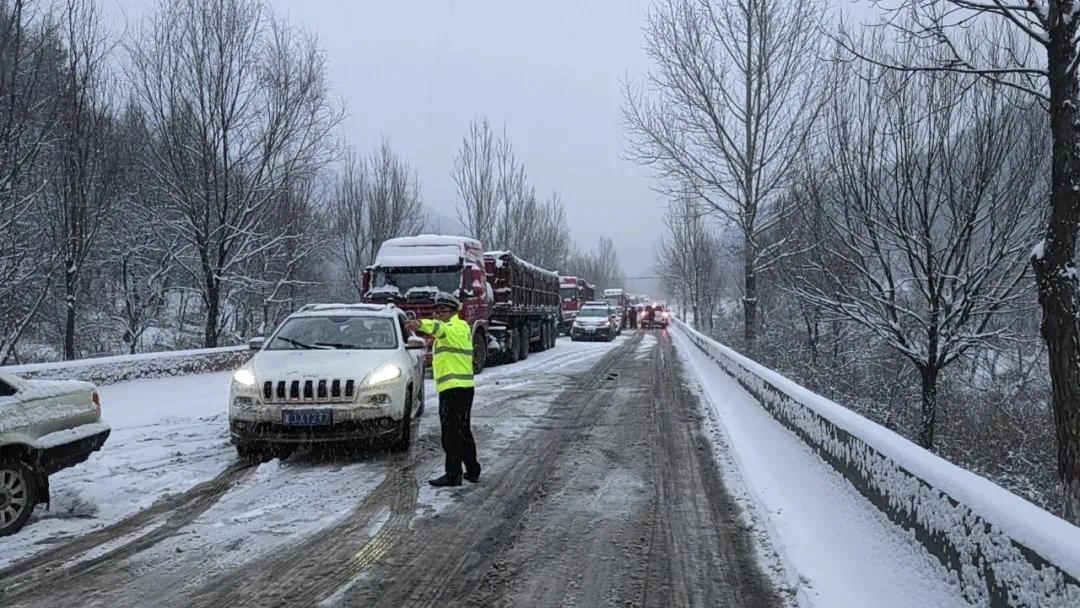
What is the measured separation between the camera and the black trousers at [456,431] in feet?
20.4

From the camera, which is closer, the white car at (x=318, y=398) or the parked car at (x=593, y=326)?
the white car at (x=318, y=398)

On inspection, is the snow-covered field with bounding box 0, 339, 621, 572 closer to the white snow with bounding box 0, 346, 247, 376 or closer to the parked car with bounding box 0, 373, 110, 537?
the parked car with bounding box 0, 373, 110, 537

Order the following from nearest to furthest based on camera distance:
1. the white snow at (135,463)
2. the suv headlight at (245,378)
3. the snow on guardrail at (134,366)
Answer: the white snow at (135,463)
the suv headlight at (245,378)
the snow on guardrail at (134,366)

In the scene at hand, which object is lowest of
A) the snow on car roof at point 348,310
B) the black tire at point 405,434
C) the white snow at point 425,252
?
the black tire at point 405,434

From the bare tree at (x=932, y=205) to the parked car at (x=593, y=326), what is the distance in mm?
19456

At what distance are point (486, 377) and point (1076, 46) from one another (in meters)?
12.3

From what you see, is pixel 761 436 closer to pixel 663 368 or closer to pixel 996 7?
pixel 996 7

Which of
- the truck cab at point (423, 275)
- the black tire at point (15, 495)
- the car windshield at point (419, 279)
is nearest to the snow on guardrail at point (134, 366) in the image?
the truck cab at point (423, 275)

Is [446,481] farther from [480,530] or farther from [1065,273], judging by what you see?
[1065,273]

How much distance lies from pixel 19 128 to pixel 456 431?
1273cm

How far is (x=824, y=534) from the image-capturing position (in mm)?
4836

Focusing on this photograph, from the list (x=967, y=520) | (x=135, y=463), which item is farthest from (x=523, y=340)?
(x=967, y=520)

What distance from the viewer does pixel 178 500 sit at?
18.9 ft

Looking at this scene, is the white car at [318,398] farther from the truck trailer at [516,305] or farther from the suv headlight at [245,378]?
the truck trailer at [516,305]
